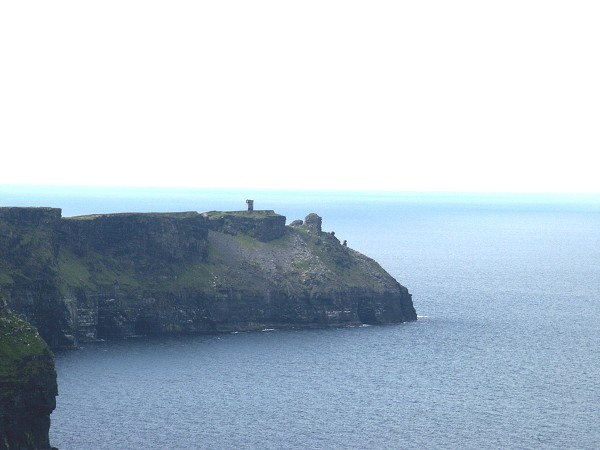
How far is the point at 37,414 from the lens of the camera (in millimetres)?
107625

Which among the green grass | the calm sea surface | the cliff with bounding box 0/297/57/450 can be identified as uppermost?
the green grass

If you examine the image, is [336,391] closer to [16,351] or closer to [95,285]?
[16,351]

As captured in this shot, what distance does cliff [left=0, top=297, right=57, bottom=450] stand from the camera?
104750 mm

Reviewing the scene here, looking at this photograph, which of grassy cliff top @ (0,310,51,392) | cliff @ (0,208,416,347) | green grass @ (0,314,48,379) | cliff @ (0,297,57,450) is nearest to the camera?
cliff @ (0,297,57,450)

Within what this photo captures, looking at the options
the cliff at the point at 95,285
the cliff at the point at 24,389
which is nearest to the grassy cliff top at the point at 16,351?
the cliff at the point at 24,389

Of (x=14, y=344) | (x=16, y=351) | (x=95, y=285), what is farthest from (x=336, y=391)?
(x=95, y=285)

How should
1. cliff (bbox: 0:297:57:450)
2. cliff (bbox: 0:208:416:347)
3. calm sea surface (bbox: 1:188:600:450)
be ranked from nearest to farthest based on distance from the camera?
1. cliff (bbox: 0:297:57:450)
2. calm sea surface (bbox: 1:188:600:450)
3. cliff (bbox: 0:208:416:347)

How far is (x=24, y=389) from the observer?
107 metres

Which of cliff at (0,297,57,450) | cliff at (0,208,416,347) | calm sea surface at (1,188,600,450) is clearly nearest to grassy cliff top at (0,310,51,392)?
cliff at (0,297,57,450)

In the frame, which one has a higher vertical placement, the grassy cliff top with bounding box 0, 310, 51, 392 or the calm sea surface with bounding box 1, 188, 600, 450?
the grassy cliff top with bounding box 0, 310, 51, 392

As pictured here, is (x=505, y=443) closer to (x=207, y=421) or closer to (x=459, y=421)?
(x=459, y=421)

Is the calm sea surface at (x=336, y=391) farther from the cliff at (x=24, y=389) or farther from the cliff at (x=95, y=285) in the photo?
the cliff at (x=24, y=389)

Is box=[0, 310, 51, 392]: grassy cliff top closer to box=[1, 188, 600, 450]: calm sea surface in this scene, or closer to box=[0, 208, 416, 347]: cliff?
box=[1, 188, 600, 450]: calm sea surface

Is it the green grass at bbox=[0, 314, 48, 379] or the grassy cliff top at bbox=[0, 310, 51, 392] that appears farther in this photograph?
the green grass at bbox=[0, 314, 48, 379]
